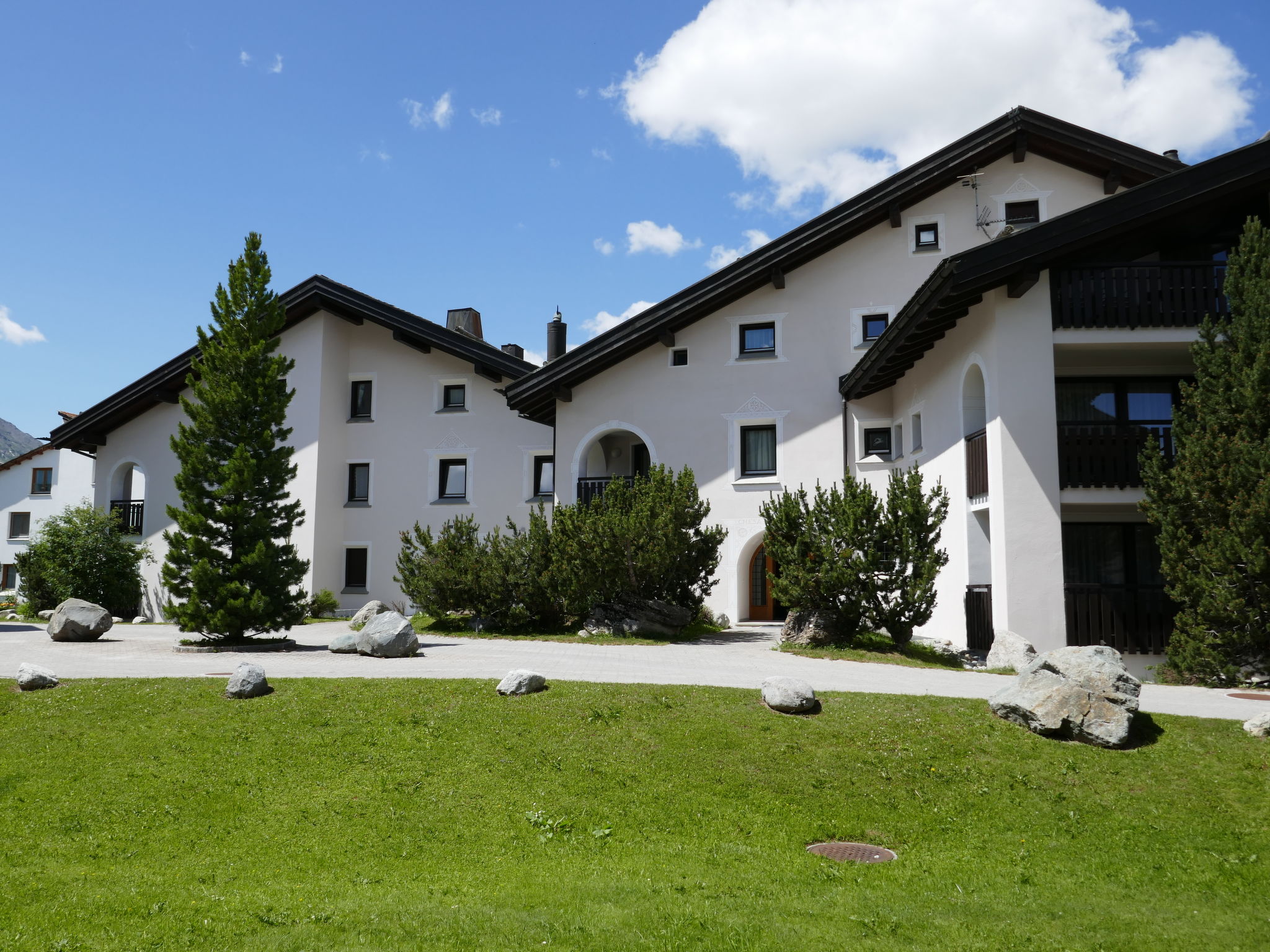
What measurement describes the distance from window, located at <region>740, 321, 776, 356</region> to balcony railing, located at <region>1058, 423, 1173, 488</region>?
30.7 feet

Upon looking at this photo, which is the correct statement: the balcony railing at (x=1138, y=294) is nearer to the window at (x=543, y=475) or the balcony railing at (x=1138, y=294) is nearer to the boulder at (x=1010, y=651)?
the boulder at (x=1010, y=651)

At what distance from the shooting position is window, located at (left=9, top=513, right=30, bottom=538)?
47.1m

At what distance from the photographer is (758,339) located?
76.6 feet

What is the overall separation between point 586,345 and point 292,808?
1646 centimetres

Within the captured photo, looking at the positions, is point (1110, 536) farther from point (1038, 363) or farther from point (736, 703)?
point (736, 703)

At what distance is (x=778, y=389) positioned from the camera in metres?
22.8

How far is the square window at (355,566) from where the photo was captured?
27.9 meters

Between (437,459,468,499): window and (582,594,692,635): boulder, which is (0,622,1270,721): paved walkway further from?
(437,459,468,499): window

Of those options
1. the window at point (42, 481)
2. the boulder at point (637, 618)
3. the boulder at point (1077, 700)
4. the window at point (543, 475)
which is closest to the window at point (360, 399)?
the window at point (543, 475)

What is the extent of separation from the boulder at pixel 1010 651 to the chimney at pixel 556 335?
→ 1903cm

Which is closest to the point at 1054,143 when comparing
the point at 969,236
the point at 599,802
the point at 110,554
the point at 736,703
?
the point at 969,236

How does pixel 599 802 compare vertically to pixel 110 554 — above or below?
below

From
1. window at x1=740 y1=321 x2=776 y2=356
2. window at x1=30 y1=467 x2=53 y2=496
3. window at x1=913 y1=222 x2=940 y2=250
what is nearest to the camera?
window at x1=913 y1=222 x2=940 y2=250

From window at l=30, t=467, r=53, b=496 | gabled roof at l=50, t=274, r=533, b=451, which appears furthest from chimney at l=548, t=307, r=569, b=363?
window at l=30, t=467, r=53, b=496
